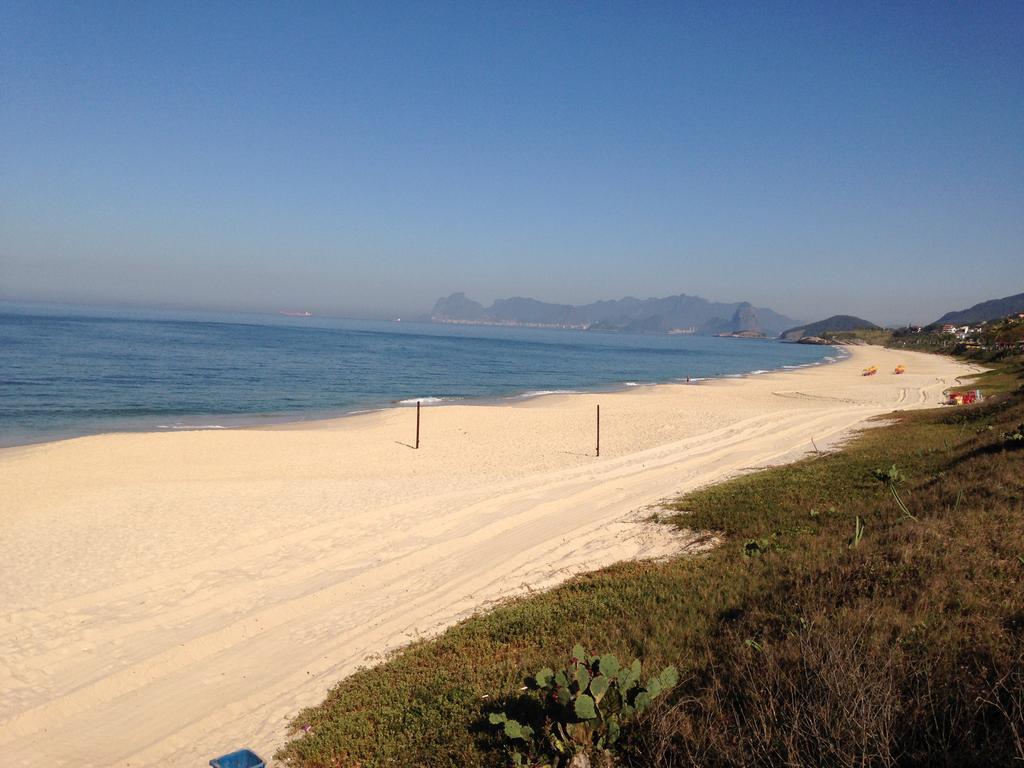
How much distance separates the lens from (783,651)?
15.9 feet

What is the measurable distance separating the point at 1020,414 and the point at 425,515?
1570 cm

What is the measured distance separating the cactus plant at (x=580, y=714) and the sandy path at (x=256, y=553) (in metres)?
2.74

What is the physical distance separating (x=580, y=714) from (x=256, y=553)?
29.1ft

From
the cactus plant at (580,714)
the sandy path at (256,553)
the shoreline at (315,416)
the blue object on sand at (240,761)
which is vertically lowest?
the shoreline at (315,416)

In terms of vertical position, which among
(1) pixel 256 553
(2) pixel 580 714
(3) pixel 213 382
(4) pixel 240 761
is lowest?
(1) pixel 256 553

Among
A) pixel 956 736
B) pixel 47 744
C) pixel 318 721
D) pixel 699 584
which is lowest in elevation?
pixel 47 744

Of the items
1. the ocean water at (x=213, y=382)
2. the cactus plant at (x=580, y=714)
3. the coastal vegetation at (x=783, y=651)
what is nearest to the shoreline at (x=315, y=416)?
the ocean water at (x=213, y=382)

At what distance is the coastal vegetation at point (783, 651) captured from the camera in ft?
12.3

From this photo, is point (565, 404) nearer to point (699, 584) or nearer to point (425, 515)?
point (425, 515)

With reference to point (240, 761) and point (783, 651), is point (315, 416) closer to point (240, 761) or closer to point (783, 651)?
point (240, 761)

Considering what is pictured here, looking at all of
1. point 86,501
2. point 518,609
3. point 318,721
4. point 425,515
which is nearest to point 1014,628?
point 518,609

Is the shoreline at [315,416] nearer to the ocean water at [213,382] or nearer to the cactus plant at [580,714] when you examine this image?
the ocean water at [213,382]

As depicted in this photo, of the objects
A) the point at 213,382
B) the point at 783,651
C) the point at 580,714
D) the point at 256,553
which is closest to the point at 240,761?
the point at 580,714

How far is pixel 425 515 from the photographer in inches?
538
